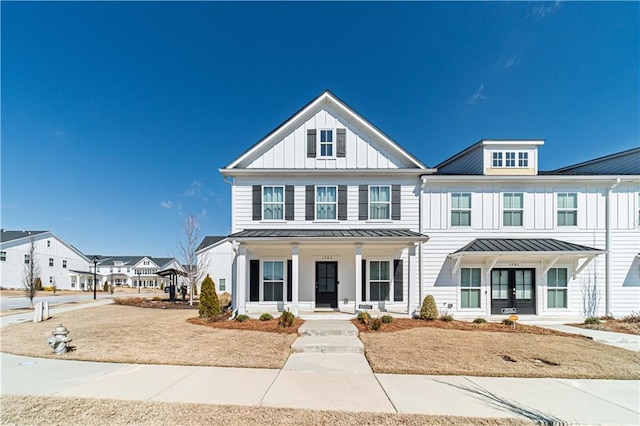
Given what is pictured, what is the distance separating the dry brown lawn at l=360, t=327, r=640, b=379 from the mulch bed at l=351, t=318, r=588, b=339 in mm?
519

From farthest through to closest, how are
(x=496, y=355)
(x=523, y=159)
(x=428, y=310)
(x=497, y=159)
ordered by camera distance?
(x=497, y=159) < (x=523, y=159) < (x=428, y=310) < (x=496, y=355)

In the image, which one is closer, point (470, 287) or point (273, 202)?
point (470, 287)

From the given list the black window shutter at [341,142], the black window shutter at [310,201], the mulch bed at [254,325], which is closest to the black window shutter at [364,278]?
the black window shutter at [310,201]

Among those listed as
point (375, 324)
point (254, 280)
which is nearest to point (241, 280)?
point (254, 280)

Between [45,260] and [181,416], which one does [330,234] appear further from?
[45,260]

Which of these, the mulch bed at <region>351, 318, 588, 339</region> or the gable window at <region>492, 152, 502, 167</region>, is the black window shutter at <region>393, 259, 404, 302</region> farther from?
the gable window at <region>492, 152, 502, 167</region>

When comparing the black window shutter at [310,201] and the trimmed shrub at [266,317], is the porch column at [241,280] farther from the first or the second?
the black window shutter at [310,201]

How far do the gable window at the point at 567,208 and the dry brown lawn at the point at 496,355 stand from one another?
6056mm

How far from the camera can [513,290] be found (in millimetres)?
13430

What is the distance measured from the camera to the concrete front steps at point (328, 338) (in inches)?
317

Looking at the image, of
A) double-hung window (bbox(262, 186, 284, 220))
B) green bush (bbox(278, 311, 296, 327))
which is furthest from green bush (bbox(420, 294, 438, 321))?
double-hung window (bbox(262, 186, 284, 220))

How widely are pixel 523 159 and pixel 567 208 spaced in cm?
291

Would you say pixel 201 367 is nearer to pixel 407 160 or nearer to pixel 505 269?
pixel 407 160

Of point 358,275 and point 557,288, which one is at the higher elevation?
point 358,275
